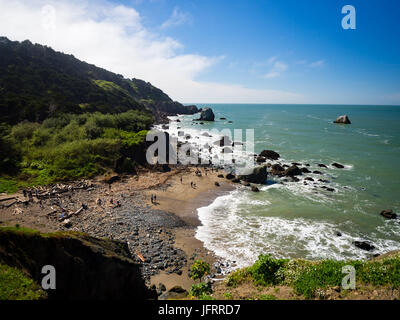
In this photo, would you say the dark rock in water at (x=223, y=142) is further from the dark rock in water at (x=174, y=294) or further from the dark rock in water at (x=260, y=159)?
the dark rock in water at (x=174, y=294)

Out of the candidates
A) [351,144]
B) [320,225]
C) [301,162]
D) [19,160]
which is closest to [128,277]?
[320,225]

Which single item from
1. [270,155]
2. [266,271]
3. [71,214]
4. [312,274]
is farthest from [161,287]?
[270,155]

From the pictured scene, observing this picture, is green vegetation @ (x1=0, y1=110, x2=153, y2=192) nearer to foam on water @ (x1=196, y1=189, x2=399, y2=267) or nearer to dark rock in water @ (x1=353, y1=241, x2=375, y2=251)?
foam on water @ (x1=196, y1=189, x2=399, y2=267)

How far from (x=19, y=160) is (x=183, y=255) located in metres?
32.0

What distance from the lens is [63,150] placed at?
3578 cm

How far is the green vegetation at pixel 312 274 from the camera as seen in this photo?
32.5 ft

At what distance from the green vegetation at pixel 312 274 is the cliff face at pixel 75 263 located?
611 cm

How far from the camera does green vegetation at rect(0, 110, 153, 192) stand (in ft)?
100

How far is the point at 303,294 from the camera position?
10.2 metres

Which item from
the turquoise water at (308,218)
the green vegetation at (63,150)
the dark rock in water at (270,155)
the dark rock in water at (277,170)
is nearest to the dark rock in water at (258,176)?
the turquoise water at (308,218)

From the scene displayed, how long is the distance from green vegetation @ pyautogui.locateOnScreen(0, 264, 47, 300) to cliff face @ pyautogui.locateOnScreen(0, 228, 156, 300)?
255mm

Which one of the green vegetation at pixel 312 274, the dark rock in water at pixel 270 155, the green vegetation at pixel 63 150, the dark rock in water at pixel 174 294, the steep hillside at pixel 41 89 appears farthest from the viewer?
the dark rock in water at pixel 270 155

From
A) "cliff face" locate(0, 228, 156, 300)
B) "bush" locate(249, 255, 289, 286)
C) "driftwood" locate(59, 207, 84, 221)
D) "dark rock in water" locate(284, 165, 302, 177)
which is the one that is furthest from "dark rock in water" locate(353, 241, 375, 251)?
"driftwood" locate(59, 207, 84, 221)

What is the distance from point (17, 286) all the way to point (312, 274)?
1345cm
